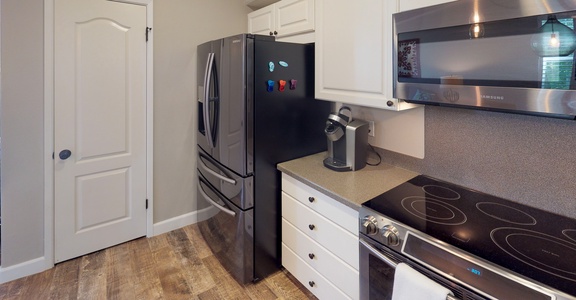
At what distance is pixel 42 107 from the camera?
2.03m

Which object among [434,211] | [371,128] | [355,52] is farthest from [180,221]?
[434,211]

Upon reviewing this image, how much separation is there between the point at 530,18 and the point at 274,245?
1.79 meters

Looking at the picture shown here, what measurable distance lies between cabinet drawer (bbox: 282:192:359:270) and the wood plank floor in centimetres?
48

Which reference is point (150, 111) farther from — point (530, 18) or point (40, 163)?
point (530, 18)

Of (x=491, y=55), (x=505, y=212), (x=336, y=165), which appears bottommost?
(x=505, y=212)

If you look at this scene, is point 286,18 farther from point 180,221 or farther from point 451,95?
point 180,221

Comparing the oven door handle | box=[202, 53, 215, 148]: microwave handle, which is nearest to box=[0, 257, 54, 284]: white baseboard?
box=[202, 53, 215, 148]: microwave handle

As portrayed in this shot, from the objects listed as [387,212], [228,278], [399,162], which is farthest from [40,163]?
[399,162]

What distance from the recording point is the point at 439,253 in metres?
1.06

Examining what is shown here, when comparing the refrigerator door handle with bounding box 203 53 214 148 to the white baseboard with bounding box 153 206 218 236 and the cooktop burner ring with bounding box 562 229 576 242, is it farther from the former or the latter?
the cooktop burner ring with bounding box 562 229 576 242

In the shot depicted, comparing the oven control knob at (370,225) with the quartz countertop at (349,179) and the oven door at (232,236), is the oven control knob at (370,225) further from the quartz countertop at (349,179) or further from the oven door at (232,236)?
the oven door at (232,236)

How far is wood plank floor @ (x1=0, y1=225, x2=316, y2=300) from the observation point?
6.33 ft

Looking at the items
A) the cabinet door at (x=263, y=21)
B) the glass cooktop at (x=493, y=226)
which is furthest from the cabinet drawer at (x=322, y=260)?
the cabinet door at (x=263, y=21)

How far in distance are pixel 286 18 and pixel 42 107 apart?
1.79 m
